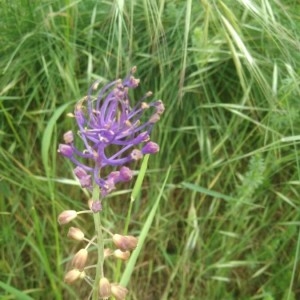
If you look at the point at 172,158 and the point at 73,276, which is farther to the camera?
the point at 172,158

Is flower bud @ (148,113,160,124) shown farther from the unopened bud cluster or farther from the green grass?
the green grass

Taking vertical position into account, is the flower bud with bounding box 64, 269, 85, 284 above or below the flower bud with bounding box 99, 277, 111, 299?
above

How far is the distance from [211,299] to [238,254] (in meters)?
0.13

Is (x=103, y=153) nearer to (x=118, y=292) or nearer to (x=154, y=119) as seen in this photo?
(x=154, y=119)

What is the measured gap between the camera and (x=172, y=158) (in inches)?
58.1

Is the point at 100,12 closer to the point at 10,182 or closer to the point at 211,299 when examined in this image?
the point at 10,182

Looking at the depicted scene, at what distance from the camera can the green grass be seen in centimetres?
141

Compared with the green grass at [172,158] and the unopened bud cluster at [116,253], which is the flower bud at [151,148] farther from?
the green grass at [172,158]

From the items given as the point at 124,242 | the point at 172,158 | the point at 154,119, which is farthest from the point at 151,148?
the point at 172,158

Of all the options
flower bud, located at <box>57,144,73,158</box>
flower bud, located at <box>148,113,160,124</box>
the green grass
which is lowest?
the green grass

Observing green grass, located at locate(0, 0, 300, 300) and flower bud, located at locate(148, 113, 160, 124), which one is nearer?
flower bud, located at locate(148, 113, 160, 124)

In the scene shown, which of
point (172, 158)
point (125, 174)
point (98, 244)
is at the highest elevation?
point (125, 174)

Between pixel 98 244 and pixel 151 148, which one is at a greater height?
pixel 151 148

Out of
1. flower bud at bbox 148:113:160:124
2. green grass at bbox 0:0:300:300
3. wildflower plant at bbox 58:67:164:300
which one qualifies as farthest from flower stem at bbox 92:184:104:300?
green grass at bbox 0:0:300:300
